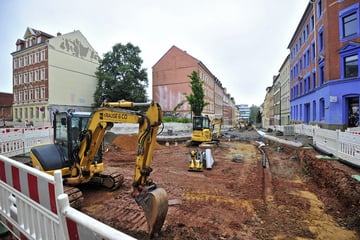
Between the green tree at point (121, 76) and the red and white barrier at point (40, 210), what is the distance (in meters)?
33.7

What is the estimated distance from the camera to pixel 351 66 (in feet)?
54.7

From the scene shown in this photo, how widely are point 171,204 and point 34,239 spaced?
11.6ft

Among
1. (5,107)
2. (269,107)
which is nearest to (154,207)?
(5,107)

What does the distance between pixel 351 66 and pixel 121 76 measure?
104 feet

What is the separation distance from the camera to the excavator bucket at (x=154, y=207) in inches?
143

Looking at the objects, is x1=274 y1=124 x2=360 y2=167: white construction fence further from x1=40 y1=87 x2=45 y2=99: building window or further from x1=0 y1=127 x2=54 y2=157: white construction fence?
x1=40 y1=87 x2=45 y2=99: building window

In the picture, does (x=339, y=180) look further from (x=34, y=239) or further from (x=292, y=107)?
(x=292, y=107)

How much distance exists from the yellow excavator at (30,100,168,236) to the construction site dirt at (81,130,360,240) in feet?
1.74

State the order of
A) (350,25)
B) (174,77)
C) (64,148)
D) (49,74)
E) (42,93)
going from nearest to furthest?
(64,148) → (350,25) → (49,74) → (42,93) → (174,77)

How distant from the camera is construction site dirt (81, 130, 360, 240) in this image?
415cm

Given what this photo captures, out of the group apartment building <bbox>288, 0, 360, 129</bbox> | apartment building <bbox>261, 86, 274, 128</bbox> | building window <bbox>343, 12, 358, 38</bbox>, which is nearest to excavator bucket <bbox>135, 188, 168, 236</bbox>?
apartment building <bbox>288, 0, 360, 129</bbox>

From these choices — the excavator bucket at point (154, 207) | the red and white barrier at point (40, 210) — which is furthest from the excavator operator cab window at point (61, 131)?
the excavator bucket at point (154, 207)

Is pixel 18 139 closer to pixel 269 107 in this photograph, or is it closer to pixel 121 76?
pixel 121 76

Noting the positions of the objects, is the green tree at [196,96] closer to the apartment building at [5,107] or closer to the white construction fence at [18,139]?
the white construction fence at [18,139]
